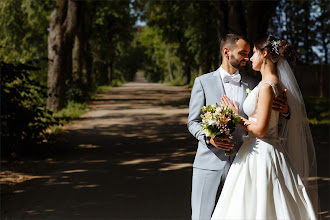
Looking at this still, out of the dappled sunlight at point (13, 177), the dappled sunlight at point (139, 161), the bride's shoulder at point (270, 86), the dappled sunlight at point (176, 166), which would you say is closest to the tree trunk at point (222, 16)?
the dappled sunlight at point (139, 161)

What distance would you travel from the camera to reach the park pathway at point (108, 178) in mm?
6496

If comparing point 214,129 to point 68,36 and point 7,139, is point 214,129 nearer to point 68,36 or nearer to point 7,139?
point 7,139

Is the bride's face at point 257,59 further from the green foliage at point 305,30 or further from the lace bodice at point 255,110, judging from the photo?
the green foliage at point 305,30

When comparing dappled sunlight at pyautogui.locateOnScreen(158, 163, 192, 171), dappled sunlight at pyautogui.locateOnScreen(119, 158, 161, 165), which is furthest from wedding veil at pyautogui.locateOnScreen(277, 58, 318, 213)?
dappled sunlight at pyautogui.locateOnScreen(119, 158, 161, 165)

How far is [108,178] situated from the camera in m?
8.45

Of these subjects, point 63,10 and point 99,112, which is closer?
point 63,10

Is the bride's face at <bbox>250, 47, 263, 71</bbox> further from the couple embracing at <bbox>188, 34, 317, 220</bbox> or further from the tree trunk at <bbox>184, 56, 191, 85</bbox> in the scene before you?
the tree trunk at <bbox>184, 56, 191, 85</bbox>

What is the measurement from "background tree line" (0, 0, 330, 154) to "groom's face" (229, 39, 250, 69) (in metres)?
7.47

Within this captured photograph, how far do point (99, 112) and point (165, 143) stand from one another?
8.82m

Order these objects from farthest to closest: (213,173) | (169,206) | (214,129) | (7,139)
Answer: (7,139) → (169,206) → (213,173) → (214,129)

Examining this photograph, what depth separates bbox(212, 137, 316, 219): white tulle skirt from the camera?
3.76 m

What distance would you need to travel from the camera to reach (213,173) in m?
4.03

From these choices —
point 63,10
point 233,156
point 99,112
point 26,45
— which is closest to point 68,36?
point 63,10

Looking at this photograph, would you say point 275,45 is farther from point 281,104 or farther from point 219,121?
point 219,121
